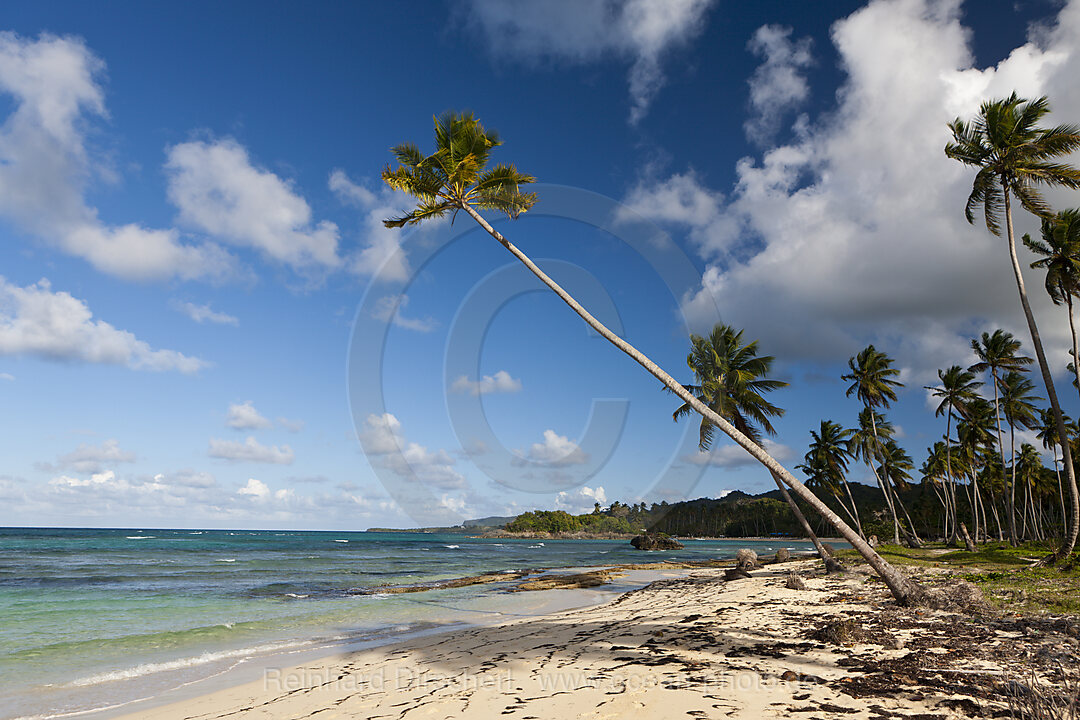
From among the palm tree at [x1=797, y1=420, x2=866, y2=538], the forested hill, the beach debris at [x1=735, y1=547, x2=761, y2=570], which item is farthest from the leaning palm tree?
the forested hill

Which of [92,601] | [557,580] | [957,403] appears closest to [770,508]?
[957,403]

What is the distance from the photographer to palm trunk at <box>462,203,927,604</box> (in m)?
10.1

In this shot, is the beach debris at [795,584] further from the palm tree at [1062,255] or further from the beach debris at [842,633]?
the palm tree at [1062,255]

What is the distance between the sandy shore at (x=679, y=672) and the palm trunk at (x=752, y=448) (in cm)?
73

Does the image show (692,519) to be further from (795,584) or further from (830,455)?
(795,584)

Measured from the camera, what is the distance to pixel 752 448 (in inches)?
438

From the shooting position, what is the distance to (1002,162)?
57.1ft

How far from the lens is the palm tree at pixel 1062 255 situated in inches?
732

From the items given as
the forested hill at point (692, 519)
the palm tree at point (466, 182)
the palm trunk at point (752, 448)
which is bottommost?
the forested hill at point (692, 519)

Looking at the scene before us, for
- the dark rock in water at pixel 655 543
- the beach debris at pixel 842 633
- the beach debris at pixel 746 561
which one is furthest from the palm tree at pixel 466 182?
the dark rock in water at pixel 655 543

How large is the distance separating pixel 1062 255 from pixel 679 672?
Answer: 22153 mm

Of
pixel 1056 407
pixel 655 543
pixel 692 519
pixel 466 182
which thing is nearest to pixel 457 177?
pixel 466 182

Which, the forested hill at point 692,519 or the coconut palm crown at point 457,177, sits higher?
the coconut palm crown at point 457,177

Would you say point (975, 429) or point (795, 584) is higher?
point (975, 429)
